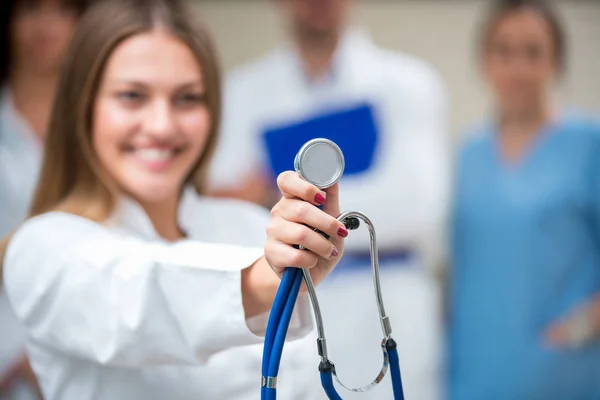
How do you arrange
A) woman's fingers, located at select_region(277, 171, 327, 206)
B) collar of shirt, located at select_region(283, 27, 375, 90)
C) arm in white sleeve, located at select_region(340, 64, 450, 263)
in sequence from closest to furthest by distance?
woman's fingers, located at select_region(277, 171, 327, 206), arm in white sleeve, located at select_region(340, 64, 450, 263), collar of shirt, located at select_region(283, 27, 375, 90)

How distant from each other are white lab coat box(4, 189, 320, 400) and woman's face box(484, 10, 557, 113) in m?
0.94

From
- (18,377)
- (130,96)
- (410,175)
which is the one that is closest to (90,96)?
(130,96)

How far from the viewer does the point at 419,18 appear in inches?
61.1

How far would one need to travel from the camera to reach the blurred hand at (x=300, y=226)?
0.38 m

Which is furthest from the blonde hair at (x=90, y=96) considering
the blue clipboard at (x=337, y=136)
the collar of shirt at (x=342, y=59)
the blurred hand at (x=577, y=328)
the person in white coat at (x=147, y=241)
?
the blurred hand at (x=577, y=328)

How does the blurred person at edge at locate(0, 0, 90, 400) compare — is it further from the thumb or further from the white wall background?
the thumb

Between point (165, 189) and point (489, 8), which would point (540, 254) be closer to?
point (489, 8)

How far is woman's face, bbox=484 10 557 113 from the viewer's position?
131cm

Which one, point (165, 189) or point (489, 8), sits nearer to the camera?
point (165, 189)

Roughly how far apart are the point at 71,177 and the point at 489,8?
1156 millimetres

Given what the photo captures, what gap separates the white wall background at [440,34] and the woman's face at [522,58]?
16 centimetres

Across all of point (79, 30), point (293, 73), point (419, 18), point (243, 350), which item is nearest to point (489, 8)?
point (419, 18)

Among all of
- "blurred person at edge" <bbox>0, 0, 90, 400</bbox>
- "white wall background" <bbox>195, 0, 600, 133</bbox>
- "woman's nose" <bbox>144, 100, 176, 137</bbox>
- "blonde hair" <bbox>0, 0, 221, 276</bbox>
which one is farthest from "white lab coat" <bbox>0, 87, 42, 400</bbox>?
"white wall background" <bbox>195, 0, 600, 133</bbox>

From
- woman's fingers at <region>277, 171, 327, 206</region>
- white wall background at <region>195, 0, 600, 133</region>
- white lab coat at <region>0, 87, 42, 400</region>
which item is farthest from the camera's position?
white wall background at <region>195, 0, 600, 133</region>
